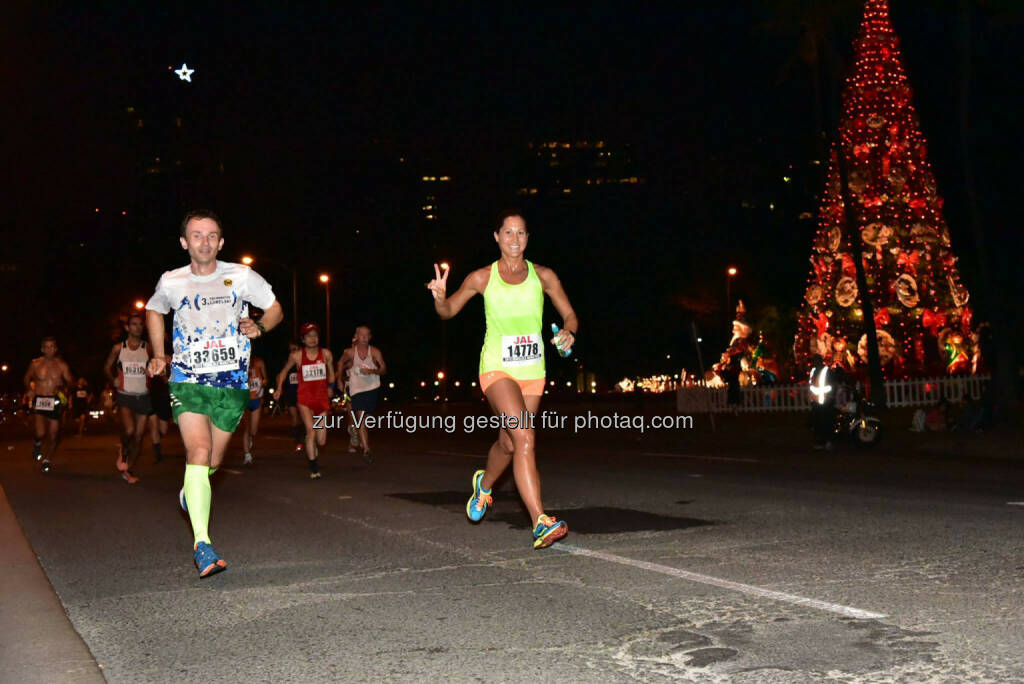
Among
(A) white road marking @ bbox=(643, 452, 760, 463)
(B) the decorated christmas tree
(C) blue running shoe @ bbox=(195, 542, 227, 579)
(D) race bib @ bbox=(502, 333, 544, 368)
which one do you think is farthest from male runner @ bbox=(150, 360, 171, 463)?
(B) the decorated christmas tree

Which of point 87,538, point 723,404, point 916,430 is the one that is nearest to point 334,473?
point 87,538

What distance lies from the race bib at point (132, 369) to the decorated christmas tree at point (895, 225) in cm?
2022

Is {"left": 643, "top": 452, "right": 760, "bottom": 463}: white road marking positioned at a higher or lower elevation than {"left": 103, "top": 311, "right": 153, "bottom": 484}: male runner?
lower

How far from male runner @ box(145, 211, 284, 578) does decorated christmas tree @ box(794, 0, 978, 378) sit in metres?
25.7

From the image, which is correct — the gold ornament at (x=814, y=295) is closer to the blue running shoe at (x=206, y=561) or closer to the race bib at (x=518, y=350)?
the race bib at (x=518, y=350)

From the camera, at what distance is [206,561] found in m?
6.72

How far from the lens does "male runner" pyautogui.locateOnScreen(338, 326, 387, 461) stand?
1662cm

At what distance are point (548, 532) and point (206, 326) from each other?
2.47 m

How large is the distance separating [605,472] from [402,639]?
921cm

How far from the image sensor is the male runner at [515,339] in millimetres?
7652

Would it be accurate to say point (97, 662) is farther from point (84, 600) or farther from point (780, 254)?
point (780, 254)

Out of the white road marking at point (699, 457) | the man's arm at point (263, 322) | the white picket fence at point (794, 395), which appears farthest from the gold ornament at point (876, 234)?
the man's arm at point (263, 322)

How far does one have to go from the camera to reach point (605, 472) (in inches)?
559

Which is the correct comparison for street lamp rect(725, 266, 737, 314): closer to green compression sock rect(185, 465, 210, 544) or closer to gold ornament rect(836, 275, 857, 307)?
gold ornament rect(836, 275, 857, 307)
